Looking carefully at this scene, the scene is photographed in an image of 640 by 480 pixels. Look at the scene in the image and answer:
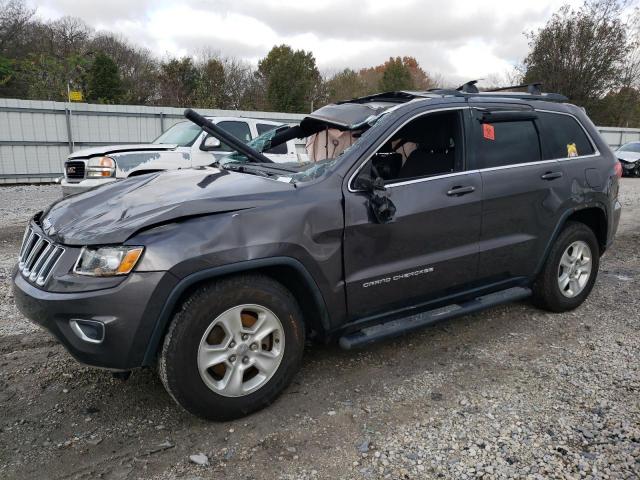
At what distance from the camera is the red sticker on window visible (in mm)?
3744

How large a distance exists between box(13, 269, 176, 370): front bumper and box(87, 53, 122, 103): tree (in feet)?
81.9

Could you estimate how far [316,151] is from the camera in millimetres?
4559

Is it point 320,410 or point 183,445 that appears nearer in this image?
point 183,445

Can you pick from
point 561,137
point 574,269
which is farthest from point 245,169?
point 574,269

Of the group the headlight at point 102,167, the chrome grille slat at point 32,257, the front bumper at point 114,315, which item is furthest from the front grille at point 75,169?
the front bumper at point 114,315

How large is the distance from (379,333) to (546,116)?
243 centimetres

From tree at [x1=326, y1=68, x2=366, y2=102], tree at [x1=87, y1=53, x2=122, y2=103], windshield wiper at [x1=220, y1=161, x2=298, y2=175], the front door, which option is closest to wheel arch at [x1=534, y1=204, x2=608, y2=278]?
the front door

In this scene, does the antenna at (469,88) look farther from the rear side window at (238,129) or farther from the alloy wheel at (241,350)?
the rear side window at (238,129)

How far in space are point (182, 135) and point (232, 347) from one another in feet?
20.9

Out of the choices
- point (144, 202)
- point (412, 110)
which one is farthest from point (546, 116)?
point (144, 202)

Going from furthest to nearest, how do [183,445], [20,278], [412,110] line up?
[412,110] → [20,278] → [183,445]

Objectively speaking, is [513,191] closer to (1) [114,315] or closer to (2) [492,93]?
(2) [492,93]

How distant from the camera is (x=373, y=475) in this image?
242 centimetres

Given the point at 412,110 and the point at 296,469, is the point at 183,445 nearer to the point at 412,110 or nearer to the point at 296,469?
the point at 296,469
